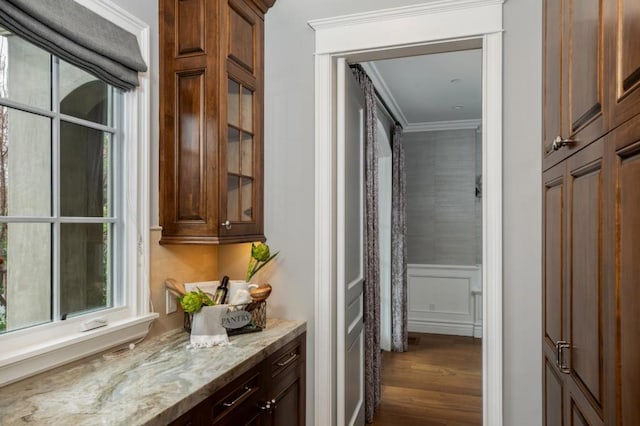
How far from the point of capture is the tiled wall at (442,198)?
219 inches

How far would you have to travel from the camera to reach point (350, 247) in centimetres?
266

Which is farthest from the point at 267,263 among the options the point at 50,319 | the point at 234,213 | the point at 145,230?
the point at 50,319

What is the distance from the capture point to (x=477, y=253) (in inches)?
219

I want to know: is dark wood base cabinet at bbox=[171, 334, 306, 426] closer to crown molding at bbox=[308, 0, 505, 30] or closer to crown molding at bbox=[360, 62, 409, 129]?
crown molding at bbox=[308, 0, 505, 30]

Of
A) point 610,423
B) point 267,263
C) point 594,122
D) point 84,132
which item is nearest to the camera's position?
point 610,423

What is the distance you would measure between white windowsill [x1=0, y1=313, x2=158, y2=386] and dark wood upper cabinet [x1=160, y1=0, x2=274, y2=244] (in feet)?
1.33

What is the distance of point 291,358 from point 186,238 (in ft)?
2.51

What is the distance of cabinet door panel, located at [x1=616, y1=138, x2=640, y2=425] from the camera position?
86 centimetres

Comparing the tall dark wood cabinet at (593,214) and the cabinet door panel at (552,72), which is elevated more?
the cabinet door panel at (552,72)

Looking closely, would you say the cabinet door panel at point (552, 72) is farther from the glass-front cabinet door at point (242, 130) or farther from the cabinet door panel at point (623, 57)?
the glass-front cabinet door at point (242, 130)

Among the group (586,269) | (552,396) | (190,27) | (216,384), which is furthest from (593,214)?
(190,27)

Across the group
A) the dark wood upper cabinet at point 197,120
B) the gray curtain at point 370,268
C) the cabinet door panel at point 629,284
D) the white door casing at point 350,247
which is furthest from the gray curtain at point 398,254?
the cabinet door panel at point 629,284

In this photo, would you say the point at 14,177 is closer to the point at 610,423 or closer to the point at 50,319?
the point at 50,319

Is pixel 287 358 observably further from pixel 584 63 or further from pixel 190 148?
pixel 584 63
